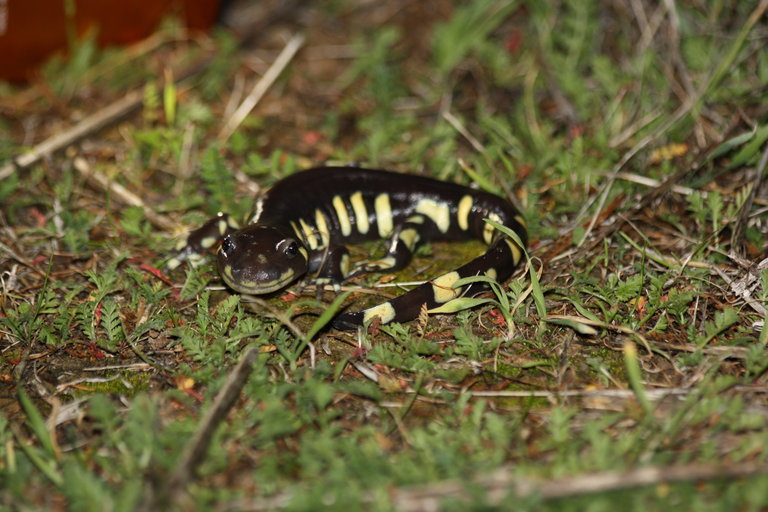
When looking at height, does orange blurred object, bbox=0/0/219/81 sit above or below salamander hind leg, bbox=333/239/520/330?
above

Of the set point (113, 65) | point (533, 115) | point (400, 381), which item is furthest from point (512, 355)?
point (113, 65)

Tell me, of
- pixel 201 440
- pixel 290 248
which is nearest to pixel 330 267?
pixel 290 248

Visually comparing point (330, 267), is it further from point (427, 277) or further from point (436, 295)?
point (436, 295)

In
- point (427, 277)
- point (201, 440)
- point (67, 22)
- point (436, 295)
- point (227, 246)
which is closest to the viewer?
point (201, 440)

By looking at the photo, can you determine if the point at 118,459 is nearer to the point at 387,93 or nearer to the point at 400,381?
the point at 400,381

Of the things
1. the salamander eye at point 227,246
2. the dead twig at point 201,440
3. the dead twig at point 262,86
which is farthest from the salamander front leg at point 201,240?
the dead twig at point 262,86

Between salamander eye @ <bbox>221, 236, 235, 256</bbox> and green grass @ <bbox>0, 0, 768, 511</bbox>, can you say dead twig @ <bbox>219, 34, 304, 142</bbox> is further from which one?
salamander eye @ <bbox>221, 236, 235, 256</bbox>

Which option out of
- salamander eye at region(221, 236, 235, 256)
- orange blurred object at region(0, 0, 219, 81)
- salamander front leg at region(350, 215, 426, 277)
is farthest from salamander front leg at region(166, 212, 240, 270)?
orange blurred object at region(0, 0, 219, 81)
